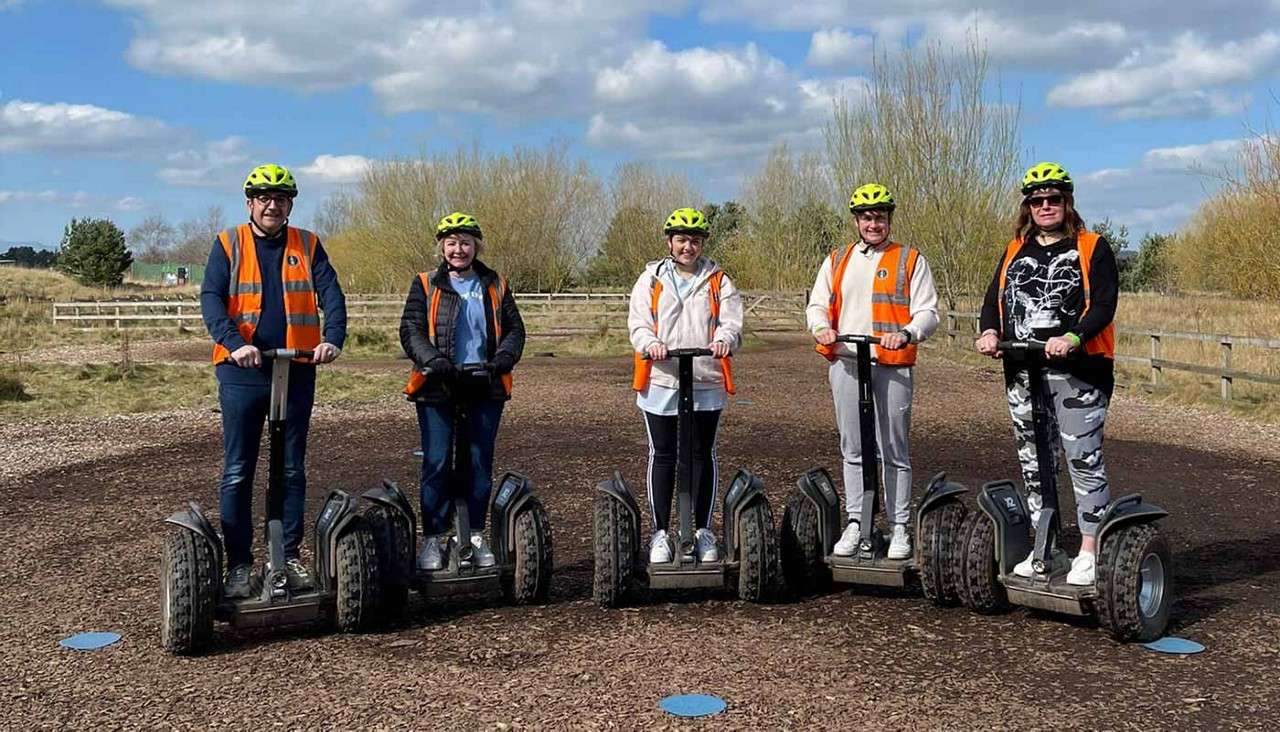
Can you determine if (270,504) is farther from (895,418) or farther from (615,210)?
(615,210)

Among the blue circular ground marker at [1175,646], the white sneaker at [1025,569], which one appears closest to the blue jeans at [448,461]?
the white sneaker at [1025,569]

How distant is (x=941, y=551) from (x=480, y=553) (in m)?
2.10

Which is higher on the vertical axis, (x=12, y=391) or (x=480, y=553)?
(x=12, y=391)

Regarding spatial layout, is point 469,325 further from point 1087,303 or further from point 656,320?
point 1087,303

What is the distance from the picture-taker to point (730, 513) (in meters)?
5.26

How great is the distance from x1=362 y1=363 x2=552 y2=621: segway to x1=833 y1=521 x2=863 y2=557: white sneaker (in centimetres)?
137

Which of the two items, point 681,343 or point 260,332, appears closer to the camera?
point 260,332

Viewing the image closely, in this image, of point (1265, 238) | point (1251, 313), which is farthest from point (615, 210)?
point (1265, 238)

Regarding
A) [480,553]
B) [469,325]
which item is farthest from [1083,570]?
[469,325]

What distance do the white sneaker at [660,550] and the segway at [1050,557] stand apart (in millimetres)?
1310

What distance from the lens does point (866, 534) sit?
5.26m

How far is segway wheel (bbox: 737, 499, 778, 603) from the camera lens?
203 inches

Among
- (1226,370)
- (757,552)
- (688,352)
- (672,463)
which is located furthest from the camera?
(1226,370)

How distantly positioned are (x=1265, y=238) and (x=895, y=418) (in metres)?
13.8
